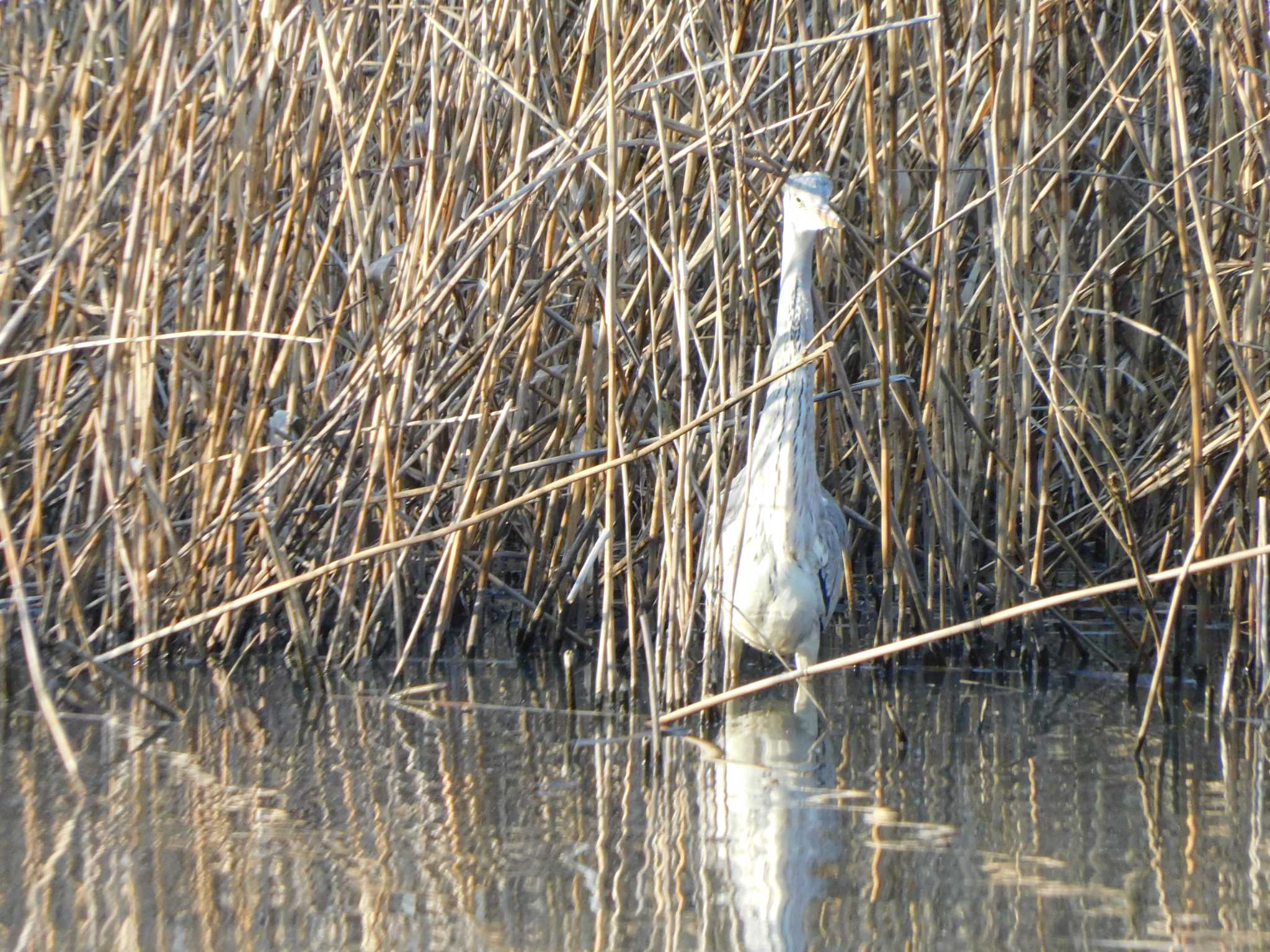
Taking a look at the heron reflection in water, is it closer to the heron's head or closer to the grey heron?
the grey heron

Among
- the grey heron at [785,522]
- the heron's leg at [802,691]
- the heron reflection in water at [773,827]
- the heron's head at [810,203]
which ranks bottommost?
the heron reflection in water at [773,827]

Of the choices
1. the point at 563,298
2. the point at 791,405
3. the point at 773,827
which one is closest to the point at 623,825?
the point at 773,827

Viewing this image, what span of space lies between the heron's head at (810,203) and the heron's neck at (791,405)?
0.27 feet

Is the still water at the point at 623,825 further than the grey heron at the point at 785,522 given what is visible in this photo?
No

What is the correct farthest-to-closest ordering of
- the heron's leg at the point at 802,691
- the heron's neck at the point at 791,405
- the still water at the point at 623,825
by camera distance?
the heron's leg at the point at 802,691
the heron's neck at the point at 791,405
the still water at the point at 623,825

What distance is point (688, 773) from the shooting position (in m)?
3.35

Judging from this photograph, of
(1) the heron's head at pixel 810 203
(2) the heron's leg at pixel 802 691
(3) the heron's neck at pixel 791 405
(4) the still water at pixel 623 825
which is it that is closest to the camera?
(4) the still water at pixel 623 825

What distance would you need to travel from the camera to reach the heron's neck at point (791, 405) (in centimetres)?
387

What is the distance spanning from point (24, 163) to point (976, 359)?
2.80 m

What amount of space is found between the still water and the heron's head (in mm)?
1220

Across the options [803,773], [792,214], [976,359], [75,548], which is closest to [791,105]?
[792,214]

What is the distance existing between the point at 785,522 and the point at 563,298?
1165 mm

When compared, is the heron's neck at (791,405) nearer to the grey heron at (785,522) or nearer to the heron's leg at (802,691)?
the grey heron at (785,522)

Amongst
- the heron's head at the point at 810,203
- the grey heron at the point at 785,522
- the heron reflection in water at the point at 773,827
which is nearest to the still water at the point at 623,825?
the heron reflection in water at the point at 773,827
